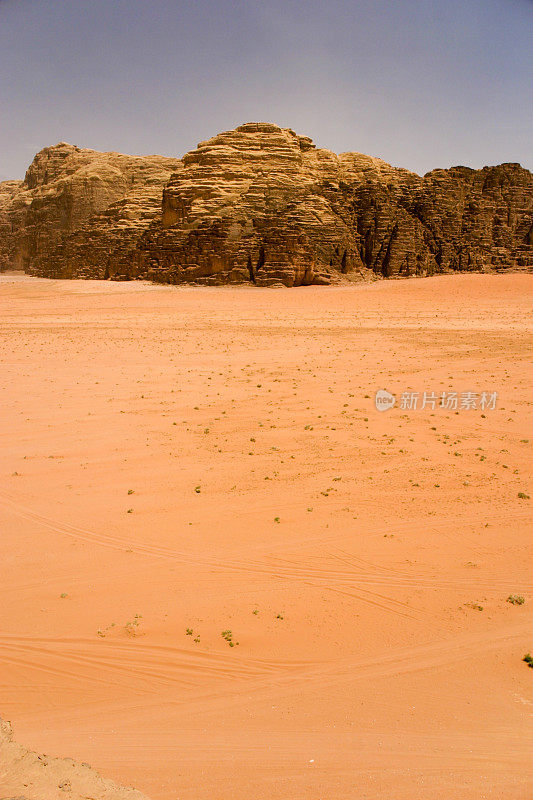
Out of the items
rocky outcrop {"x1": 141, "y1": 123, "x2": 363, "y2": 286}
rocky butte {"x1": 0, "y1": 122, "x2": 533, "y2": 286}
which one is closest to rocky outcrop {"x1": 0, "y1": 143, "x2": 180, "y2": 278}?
rocky butte {"x1": 0, "y1": 122, "x2": 533, "y2": 286}

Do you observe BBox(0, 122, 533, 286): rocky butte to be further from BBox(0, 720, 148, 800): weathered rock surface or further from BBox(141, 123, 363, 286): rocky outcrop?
BBox(0, 720, 148, 800): weathered rock surface

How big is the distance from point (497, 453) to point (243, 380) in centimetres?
591

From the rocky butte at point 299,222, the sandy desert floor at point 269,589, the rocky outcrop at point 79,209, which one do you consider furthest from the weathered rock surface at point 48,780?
the rocky outcrop at point 79,209

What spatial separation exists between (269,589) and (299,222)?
42897mm

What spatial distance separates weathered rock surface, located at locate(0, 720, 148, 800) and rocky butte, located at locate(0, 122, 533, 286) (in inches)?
1591

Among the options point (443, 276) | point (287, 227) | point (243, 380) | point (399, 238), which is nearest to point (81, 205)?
point (287, 227)

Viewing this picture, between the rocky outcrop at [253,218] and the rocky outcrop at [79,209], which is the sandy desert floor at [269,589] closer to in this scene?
the rocky outcrop at [253,218]

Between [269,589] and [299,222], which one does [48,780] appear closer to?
[269,589]

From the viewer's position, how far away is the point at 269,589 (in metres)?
4.30

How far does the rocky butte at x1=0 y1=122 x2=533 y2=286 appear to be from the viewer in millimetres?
42625

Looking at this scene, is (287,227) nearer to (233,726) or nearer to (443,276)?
(443,276)

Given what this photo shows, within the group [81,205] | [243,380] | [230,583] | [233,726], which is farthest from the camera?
[81,205]

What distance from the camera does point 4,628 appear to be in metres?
3.76

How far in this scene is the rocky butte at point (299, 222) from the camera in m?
42.6
